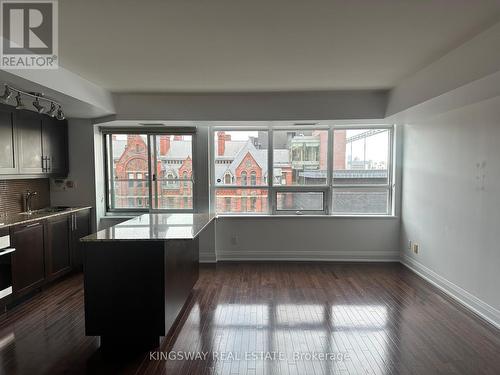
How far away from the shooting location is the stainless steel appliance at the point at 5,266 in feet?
9.90

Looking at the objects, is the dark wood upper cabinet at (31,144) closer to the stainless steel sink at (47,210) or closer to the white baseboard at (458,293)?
the stainless steel sink at (47,210)

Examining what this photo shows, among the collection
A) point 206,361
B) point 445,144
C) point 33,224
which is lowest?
point 206,361

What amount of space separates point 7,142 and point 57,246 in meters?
1.39

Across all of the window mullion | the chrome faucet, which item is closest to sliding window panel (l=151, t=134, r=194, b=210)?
the window mullion

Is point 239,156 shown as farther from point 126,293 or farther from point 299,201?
point 126,293

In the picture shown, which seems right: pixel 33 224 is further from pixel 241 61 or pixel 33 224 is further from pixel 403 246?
pixel 403 246

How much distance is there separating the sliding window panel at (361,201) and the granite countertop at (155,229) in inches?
94.5

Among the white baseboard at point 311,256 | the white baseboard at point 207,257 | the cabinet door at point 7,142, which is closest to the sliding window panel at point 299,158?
the white baseboard at point 311,256

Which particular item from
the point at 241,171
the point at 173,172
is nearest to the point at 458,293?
the point at 241,171

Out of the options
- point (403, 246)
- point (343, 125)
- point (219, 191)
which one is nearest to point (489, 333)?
point (403, 246)

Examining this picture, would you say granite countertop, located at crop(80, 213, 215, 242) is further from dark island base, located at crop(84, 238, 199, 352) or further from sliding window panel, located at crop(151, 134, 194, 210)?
sliding window panel, located at crop(151, 134, 194, 210)

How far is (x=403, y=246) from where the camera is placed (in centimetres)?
475

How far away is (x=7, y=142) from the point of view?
3.44 meters

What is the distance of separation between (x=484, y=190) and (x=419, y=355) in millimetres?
1790
